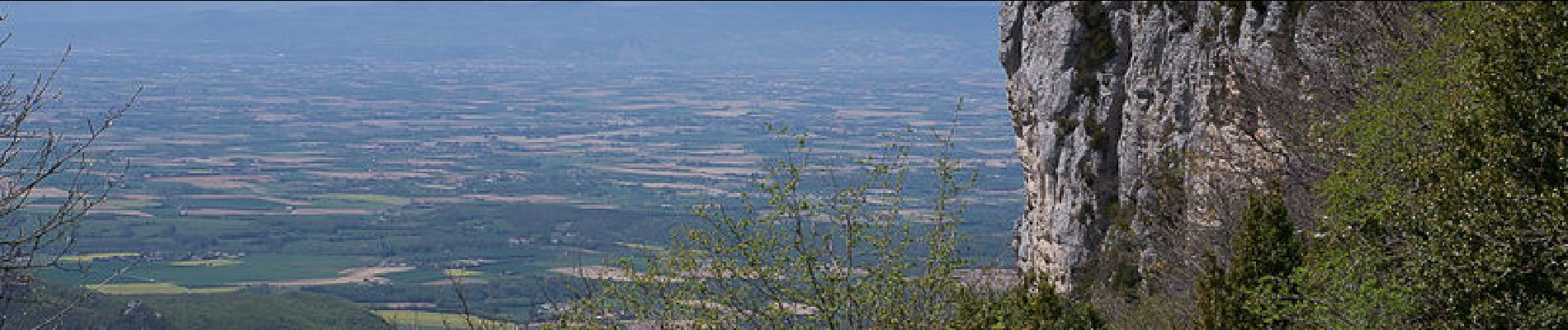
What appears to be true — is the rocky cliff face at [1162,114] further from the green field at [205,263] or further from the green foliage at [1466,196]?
the green field at [205,263]

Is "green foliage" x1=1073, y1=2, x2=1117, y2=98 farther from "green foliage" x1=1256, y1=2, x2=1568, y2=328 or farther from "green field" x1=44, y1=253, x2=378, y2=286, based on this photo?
"green field" x1=44, y1=253, x2=378, y2=286

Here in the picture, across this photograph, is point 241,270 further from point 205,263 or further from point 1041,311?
point 1041,311

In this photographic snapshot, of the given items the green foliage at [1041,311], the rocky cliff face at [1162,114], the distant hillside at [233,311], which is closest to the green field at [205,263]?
the distant hillside at [233,311]

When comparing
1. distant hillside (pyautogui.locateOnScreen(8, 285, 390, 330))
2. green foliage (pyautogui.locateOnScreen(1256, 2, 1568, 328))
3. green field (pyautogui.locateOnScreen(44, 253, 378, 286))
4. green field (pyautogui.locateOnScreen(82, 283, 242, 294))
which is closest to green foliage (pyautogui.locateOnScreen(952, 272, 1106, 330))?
green foliage (pyautogui.locateOnScreen(1256, 2, 1568, 328))

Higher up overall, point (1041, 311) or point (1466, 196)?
point (1466, 196)

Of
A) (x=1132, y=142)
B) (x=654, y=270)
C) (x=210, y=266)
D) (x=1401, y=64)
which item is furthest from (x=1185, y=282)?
(x=210, y=266)

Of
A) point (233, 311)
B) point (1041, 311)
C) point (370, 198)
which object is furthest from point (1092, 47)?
point (370, 198)

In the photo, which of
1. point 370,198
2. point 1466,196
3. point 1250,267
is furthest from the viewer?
point 370,198
